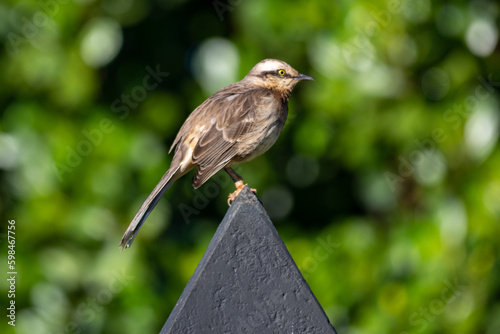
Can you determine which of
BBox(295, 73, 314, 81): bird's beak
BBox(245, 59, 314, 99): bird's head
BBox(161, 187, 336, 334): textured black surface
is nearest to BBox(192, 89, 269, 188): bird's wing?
BBox(245, 59, 314, 99): bird's head

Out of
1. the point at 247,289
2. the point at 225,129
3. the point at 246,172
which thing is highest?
the point at 225,129

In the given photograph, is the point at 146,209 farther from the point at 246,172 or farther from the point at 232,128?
the point at 246,172

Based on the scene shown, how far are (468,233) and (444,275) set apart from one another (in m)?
0.33

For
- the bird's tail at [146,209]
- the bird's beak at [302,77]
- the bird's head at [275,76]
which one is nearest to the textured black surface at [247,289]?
the bird's tail at [146,209]

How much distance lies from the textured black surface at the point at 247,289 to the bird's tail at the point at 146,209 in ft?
4.90

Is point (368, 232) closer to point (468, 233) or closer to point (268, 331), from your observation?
point (468, 233)

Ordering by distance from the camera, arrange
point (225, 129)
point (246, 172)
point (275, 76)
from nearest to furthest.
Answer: point (225, 129), point (275, 76), point (246, 172)

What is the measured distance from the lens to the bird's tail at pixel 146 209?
4.10m

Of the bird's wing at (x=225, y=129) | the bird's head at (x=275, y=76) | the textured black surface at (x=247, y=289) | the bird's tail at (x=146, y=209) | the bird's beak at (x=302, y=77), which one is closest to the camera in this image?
the textured black surface at (x=247, y=289)

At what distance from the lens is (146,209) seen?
423 cm

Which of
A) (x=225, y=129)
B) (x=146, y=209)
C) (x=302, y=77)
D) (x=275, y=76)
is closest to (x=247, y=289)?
(x=146, y=209)

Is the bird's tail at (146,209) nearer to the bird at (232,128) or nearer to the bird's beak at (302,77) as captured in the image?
the bird at (232,128)

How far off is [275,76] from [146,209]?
1.35 metres

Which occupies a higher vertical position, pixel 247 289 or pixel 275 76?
pixel 275 76
